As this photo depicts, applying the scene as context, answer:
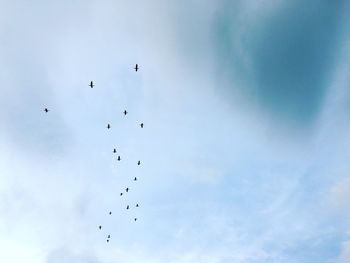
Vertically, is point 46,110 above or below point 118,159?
above

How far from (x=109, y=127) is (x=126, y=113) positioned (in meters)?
8.20

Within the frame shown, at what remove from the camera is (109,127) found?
191 meters

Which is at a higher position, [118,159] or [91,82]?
[91,82]

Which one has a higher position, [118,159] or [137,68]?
[137,68]

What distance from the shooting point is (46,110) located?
188 m

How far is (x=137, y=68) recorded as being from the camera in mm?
186125

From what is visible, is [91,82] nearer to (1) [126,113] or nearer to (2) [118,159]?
(1) [126,113]

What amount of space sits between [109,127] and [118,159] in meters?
12.0

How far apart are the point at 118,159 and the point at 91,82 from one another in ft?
95.9

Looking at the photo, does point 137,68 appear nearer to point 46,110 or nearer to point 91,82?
point 91,82

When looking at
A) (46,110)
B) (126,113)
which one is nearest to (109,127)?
(126,113)

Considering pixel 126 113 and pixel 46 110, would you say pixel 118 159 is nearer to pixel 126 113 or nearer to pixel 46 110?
pixel 126 113

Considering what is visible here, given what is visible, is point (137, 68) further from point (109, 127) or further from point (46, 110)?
point (46, 110)

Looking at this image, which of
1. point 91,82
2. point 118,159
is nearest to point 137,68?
point 91,82
